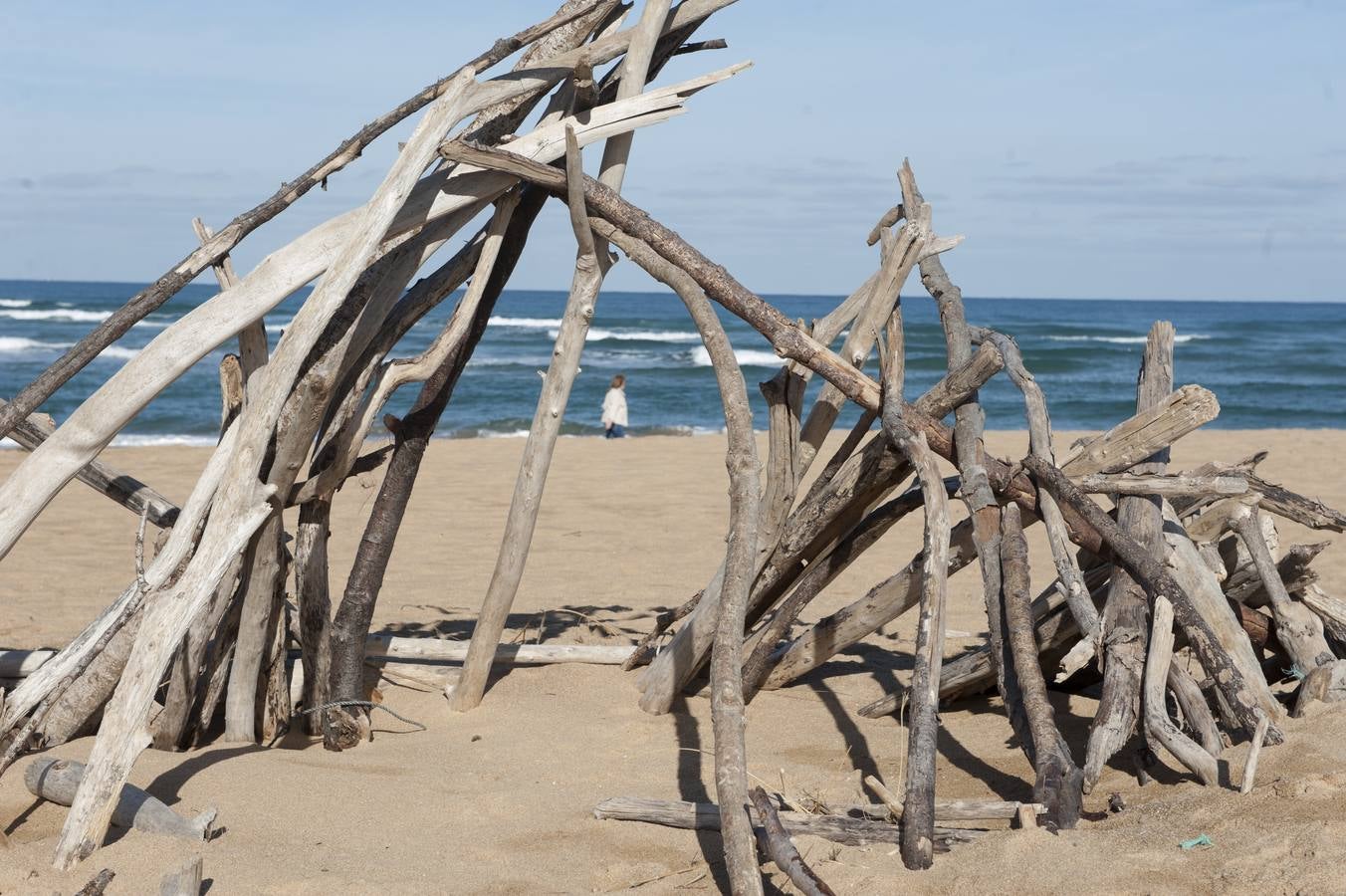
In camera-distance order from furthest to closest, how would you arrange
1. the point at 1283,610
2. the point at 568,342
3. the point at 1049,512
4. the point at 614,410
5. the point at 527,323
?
the point at 527,323, the point at 614,410, the point at 568,342, the point at 1283,610, the point at 1049,512

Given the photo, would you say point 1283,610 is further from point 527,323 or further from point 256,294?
point 527,323

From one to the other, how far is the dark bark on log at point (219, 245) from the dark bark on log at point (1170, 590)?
6.95 ft

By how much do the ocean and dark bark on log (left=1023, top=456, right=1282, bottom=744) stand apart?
12.7 meters

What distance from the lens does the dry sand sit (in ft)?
9.24

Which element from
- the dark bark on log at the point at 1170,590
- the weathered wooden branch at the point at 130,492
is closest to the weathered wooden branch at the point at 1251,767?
the dark bark on log at the point at 1170,590

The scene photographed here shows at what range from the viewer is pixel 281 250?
11.6 feet

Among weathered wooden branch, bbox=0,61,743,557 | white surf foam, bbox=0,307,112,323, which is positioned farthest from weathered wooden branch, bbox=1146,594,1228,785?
white surf foam, bbox=0,307,112,323

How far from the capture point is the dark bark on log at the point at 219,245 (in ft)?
11.0

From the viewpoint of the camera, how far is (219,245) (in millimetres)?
3568

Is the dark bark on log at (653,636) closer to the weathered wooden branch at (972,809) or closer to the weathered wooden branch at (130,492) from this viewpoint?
the weathered wooden branch at (972,809)

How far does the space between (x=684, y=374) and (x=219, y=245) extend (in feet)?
80.9

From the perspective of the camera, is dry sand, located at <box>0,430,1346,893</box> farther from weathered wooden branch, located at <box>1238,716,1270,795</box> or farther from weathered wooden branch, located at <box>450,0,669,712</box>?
weathered wooden branch, located at <box>450,0,669,712</box>

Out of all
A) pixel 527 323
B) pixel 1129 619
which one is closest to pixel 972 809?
pixel 1129 619

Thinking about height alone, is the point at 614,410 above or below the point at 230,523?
below
